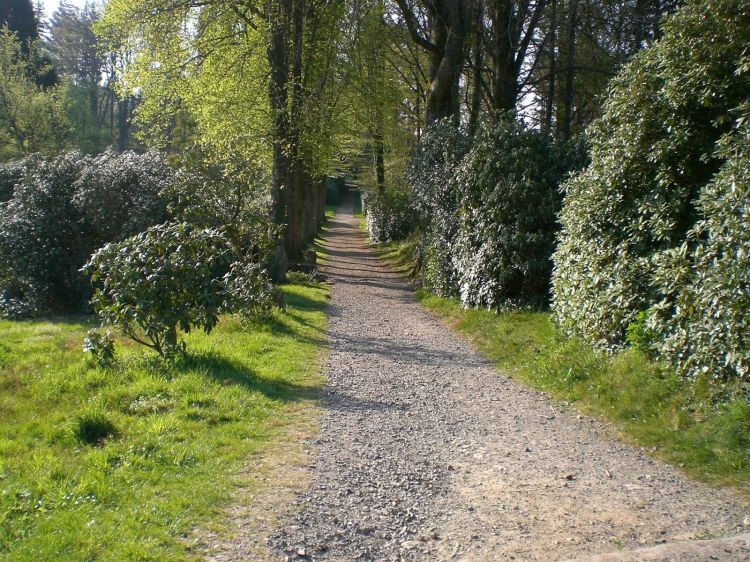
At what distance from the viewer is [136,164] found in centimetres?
1612

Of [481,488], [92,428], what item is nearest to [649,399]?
[481,488]

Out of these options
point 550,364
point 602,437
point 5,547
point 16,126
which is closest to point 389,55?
point 16,126

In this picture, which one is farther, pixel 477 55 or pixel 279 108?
pixel 477 55

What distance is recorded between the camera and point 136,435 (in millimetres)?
6227

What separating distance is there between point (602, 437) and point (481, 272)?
677cm

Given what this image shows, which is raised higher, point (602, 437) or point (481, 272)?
point (481, 272)

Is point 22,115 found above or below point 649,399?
above

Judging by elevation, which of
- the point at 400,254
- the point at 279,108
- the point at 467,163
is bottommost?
the point at 400,254

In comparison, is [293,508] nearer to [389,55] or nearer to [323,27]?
[323,27]

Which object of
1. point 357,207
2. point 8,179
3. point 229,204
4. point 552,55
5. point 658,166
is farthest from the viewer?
point 357,207

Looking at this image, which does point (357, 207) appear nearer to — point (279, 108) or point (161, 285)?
point (279, 108)

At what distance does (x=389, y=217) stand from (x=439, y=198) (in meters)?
17.8

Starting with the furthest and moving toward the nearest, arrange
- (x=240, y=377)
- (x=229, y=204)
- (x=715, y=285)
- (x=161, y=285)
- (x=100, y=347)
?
(x=229, y=204) < (x=100, y=347) < (x=161, y=285) < (x=240, y=377) < (x=715, y=285)

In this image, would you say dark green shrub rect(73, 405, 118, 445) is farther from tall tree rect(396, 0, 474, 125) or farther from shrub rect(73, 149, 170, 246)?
tall tree rect(396, 0, 474, 125)
